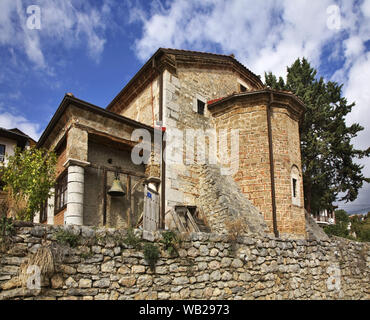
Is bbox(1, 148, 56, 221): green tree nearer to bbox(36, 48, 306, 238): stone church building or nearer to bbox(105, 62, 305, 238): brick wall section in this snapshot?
bbox(36, 48, 306, 238): stone church building

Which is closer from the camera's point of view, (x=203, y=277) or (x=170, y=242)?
(x=170, y=242)

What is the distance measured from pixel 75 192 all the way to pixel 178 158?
365 centimetres

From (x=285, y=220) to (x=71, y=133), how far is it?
277 inches

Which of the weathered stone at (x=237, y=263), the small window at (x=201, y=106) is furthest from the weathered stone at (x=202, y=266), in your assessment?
the small window at (x=201, y=106)

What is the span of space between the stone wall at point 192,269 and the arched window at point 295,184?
67.5 inches

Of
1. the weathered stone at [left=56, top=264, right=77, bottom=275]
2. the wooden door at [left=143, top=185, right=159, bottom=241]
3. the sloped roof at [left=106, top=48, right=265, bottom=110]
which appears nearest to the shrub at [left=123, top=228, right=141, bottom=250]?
the weathered stone at [left=56, top=264, right=77, bottom=275]

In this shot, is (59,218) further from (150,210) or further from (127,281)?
(127,281)

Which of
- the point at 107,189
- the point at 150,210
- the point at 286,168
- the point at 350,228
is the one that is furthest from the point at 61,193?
the point at 350,228

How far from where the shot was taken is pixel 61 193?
10.1m

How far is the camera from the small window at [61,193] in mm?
9736

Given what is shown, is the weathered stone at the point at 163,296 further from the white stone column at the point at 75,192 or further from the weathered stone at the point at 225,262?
the white stone column at the point at 75,192
